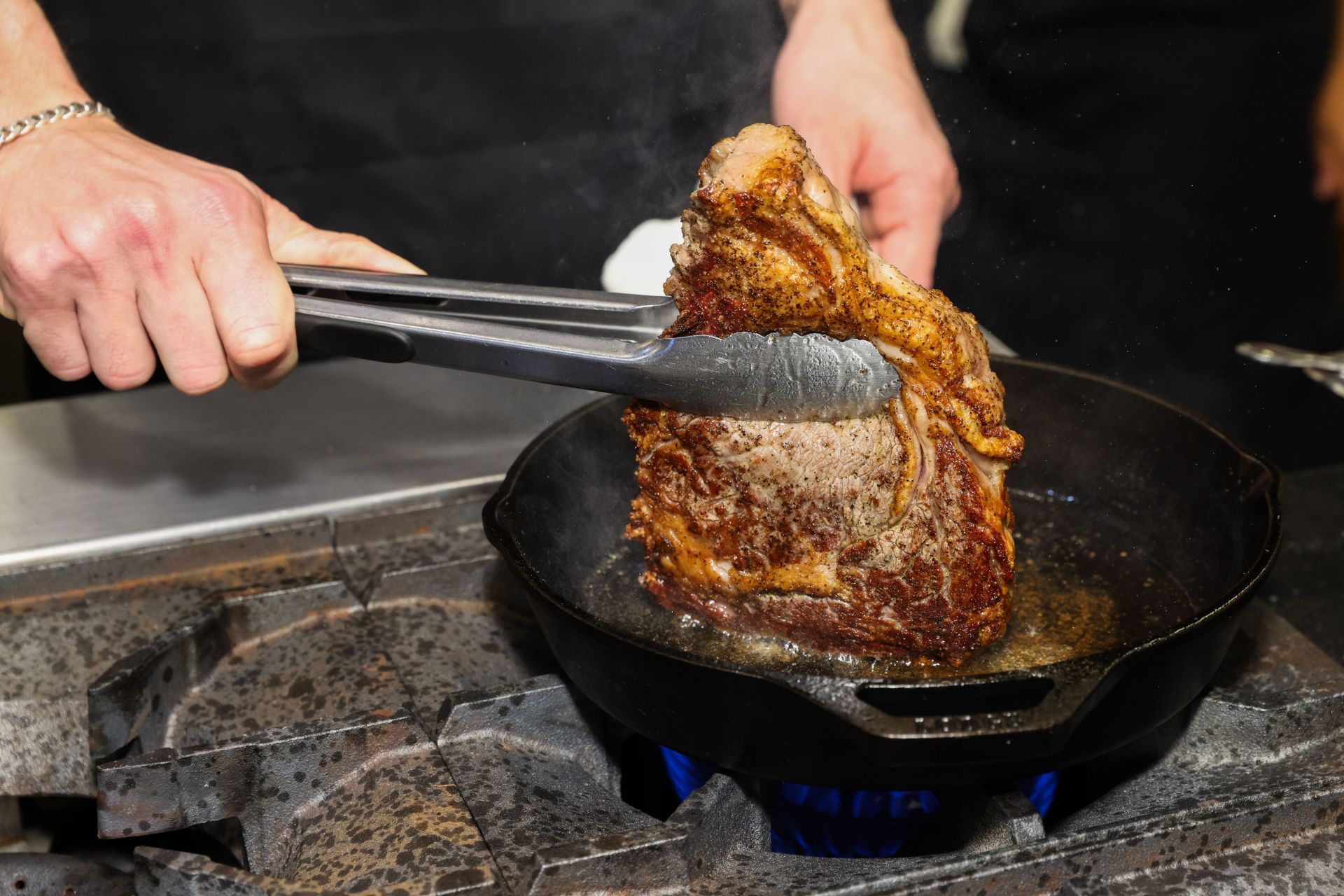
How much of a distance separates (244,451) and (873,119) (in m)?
1.52

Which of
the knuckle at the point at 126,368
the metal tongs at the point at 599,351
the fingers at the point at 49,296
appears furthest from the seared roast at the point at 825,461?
the fingers at the point at 49,296

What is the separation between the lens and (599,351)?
1525mm

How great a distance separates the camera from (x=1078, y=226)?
223cm

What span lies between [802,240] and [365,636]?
1.05 meters

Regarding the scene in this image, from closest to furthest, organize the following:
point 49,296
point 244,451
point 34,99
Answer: point 49,296 < point 34,99 < point 244,451

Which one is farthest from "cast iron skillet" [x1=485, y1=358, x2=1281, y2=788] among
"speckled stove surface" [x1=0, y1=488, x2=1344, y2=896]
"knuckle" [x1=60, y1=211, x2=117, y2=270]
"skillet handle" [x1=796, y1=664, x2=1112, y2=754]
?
"knuckle" [x1=60, y1=211, x2=117, y2=270]

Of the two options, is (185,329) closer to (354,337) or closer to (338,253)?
(354,337)

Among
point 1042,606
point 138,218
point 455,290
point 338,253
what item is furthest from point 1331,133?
point 138,218

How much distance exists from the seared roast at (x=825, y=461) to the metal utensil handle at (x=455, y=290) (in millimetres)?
107

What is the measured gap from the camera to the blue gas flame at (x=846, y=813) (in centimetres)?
174

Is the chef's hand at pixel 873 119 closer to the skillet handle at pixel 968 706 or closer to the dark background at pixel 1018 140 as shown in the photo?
the dark background at pixel 1018 140

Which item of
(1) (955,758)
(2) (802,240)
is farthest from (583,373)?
(1) (955,758)

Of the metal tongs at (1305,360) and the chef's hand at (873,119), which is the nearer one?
the chef's hand at (873,119)

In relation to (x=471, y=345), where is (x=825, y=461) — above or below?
below
